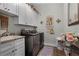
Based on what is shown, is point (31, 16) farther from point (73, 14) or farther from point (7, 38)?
point (73, 14)

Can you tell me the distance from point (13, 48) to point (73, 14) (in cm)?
90

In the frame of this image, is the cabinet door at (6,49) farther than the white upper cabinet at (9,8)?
No

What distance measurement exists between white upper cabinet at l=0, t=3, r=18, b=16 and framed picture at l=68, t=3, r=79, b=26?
0.74 m

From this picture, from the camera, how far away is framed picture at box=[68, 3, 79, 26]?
1.69 meters

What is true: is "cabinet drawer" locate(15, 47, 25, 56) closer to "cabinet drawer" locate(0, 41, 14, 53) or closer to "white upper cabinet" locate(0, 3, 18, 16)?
"cabinet drawer" locate(0, 41, 14, 53)

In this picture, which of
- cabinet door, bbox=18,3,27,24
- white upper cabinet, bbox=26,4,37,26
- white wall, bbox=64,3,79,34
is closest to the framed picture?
white wall, bbox=64,3,79,34

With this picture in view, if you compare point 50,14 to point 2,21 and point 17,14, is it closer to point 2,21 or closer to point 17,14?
point 17,14

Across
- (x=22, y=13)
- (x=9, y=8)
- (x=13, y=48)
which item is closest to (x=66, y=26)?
(x=22, y=13)

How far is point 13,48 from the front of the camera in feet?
5.96

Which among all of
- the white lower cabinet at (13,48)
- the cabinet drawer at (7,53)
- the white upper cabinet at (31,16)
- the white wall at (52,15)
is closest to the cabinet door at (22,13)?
the white upper cabinet at (31,16)

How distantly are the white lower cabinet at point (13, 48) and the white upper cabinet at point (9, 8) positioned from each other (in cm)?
48

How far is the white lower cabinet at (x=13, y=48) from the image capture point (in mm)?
1704

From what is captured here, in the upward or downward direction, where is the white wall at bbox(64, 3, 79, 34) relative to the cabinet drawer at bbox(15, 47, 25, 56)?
upward

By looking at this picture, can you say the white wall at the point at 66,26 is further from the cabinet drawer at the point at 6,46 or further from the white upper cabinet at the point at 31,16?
the cabinet drawer at the point at 6,46
